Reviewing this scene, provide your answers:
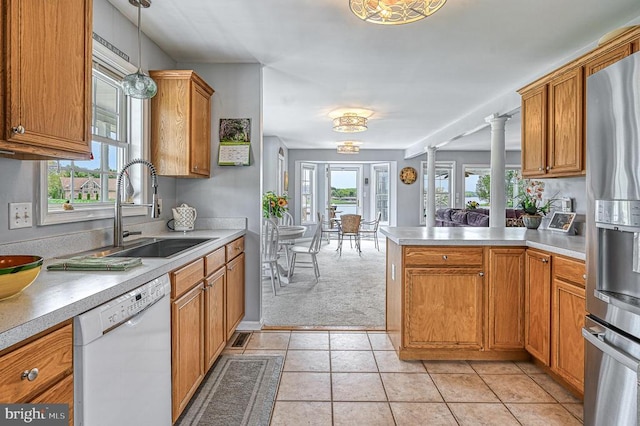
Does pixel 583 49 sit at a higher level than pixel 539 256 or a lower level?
higher

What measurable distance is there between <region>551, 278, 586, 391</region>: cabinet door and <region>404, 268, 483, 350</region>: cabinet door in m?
0.49

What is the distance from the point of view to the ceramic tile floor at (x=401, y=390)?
6.52ft

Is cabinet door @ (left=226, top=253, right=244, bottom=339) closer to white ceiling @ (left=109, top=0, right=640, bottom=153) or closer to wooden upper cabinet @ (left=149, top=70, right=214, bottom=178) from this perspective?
wooden upper cabinet @ (left=149, top=70, right=214, bottom=178)

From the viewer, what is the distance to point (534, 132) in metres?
3.02

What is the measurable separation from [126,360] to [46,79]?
3.59 ft

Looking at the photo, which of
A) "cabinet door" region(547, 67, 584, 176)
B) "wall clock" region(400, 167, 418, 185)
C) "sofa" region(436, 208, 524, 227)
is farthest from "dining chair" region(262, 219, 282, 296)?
"wall clock" region(400, 167, 418, 185)

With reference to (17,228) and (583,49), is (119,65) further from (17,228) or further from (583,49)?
(583,49)

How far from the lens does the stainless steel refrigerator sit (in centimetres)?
142

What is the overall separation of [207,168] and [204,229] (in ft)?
1.79

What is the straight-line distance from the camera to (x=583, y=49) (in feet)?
9.52

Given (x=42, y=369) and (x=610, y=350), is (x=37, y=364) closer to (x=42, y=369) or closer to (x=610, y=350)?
(x=42, y=369)

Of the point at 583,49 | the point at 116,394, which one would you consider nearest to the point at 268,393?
the point at 116,394

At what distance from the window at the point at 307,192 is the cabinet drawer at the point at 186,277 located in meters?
7.19

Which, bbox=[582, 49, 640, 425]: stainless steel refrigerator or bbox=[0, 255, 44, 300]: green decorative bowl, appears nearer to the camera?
bbox=[0, 255, 44, 300]: green decorative bowl
